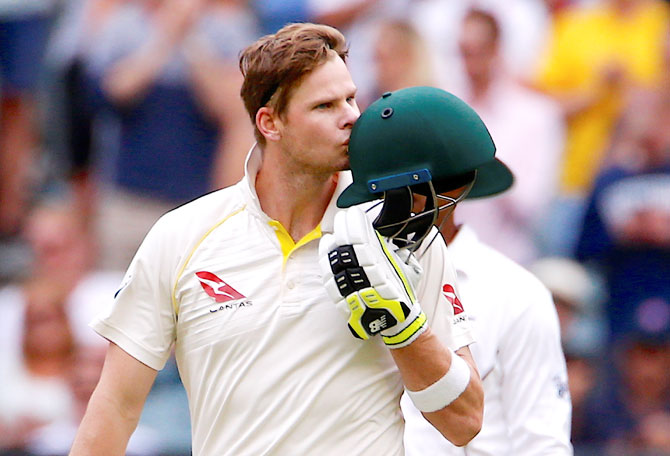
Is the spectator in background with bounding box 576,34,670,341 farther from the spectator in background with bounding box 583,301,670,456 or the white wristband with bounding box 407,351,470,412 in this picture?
the white wristband with bounding box 407,351,470,412

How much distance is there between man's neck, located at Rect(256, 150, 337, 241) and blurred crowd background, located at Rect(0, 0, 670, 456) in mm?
3704

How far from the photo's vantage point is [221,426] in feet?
11.2

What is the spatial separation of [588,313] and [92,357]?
322 cm

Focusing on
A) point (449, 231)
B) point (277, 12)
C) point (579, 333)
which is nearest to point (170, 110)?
point (277, 12)

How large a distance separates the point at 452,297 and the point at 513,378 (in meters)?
0.91

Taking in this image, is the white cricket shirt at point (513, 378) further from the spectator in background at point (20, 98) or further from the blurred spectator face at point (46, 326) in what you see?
the spectator in background at point (20, 98)

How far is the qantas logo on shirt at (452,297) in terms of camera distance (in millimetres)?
3459

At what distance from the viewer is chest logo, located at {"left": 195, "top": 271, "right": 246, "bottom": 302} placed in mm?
3471

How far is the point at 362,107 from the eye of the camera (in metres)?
7.99

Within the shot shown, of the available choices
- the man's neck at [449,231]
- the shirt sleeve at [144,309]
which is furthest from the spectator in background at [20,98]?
the shirt sleeve at [144,309]

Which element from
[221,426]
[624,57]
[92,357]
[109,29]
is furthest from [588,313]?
[221,426]

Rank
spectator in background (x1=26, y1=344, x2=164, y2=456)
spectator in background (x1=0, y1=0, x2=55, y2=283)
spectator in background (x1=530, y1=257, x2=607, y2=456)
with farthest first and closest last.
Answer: spectator in background (x1=0, y1=0, x2=55, y2=283), spectator in background (x1=26, y1=344, x2=164, y2=456), spectator in background (x1=530, y1=257, x2=607, y2=456)

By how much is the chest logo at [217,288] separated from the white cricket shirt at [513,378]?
3.52ft

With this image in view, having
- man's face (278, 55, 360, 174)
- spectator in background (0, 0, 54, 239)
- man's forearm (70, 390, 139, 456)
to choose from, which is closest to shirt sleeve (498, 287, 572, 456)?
man's face (278, 55, 360, 174)
